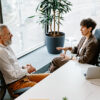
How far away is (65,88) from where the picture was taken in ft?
5.31

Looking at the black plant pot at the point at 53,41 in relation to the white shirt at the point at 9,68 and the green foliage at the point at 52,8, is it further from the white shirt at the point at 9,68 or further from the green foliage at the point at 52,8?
the white shirt at the point at 9,68

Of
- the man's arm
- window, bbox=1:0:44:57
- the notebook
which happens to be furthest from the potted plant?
the notebook

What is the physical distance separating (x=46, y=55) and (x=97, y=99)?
2.74 metres

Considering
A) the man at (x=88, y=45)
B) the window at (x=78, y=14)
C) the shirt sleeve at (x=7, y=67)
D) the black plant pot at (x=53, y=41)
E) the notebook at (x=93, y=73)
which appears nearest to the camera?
the notebook at (x=93, y=73)

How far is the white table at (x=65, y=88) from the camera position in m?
1.50

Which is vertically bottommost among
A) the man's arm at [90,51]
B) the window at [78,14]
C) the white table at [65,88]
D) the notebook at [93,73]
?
the white table at [65,88]

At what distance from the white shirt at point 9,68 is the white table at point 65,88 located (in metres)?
0.41

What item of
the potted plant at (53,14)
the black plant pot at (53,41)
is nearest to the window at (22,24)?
the potted plant at (53,14)

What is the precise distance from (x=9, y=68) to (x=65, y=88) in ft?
2.21

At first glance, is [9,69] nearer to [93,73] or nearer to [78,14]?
[93,73]

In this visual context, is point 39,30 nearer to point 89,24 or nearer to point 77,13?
point 77,13

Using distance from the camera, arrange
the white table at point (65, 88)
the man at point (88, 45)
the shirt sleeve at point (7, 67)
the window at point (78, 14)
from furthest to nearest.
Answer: the window at point (78, 14)
the man at point (88, 45)
the shirt sleeve at point (7, 67)
the white table at point (65, 88)

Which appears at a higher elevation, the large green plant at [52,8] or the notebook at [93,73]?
the large green plant at [52,8]

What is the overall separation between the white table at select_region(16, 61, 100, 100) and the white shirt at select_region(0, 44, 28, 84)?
408 mm
